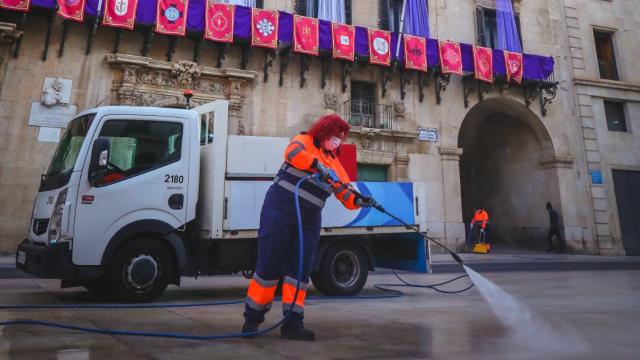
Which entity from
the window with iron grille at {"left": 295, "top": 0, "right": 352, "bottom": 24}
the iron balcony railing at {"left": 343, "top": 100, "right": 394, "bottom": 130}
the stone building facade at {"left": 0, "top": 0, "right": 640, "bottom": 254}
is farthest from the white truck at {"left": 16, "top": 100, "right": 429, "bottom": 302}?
the window with iron grille at {"left": 295, "top": 0, "right": 352, "bottom": 24}

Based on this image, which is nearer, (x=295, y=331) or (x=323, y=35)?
(x=295, y=331)

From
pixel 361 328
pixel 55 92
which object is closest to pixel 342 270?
pixel 361 328

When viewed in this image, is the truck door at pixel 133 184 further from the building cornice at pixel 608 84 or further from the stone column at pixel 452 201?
the building cornice at pixel 608 84

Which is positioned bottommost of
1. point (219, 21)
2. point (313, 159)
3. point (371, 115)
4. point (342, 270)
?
point (342, 270)

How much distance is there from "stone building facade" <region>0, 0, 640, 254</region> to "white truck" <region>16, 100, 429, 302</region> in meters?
8.99

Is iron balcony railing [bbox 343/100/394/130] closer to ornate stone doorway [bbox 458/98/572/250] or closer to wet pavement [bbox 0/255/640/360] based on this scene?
ornate stone doorway [bbox 458/98/572/250]

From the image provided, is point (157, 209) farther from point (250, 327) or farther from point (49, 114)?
point (49, 114)

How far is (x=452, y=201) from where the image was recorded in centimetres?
1769

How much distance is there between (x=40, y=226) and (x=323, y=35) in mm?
12777

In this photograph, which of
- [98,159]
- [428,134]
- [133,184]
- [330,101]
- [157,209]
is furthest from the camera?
[428,134]

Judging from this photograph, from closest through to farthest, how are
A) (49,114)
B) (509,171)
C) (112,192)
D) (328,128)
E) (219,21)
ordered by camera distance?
1. (328,128)
2. (112,192)
3. (49,114)
4. (219,21)
5. (509,171)

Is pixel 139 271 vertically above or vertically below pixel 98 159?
below

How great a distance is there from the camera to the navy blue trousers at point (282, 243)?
361 cm

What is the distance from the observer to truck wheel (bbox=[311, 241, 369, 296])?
647cm
